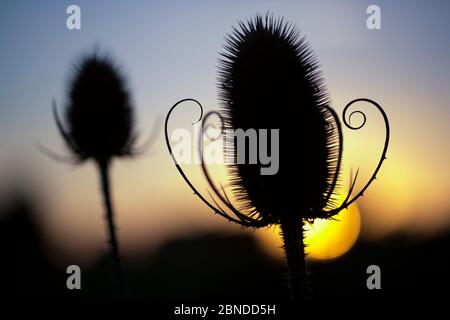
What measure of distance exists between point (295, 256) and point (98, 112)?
3911mm

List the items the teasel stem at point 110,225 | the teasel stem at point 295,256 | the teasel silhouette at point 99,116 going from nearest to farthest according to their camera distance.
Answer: the teasel stem at point 295,256, the teasel stem at point 110,225, the teasel silhouette at point 99,116

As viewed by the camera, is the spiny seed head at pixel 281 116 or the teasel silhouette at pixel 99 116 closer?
the spiny seed head at pixel 281 116

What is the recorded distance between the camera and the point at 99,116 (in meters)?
7.04

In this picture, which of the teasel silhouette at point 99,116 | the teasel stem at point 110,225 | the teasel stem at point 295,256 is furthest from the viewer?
the teasel silhouette at point 99,116

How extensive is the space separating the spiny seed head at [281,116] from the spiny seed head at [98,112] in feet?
8.45

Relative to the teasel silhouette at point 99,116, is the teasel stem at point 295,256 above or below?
below

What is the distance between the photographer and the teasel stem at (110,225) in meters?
5.31

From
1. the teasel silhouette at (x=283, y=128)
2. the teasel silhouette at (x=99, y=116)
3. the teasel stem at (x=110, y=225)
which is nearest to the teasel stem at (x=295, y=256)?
the teasel silhouette at (x=283, y=128)

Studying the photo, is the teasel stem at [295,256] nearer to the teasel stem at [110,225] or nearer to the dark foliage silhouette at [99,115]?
the teasel stem at [110,225]

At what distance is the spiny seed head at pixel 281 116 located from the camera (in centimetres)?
416

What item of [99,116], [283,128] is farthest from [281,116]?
[99,116]

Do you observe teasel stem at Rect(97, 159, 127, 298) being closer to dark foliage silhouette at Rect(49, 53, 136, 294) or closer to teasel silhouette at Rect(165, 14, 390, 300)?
dark foliage silhouette at Rect(49, 53, 136, 294)

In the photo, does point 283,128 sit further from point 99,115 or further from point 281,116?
point 99,115
